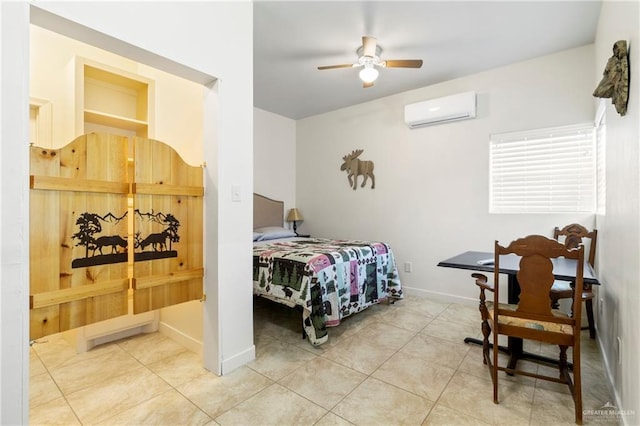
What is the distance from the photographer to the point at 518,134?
3227 mm

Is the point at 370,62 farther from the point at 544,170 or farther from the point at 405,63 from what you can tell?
the point at 544,170

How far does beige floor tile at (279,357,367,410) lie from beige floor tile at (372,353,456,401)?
0.62ft

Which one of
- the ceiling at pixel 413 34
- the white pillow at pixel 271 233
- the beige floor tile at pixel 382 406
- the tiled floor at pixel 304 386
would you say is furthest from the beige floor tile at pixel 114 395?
the ceiling at pixel 413 34

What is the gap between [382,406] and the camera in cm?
173

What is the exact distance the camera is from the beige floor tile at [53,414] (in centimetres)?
158

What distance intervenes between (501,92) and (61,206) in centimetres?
398

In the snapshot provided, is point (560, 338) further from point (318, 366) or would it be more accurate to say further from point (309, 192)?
point (309, 192)

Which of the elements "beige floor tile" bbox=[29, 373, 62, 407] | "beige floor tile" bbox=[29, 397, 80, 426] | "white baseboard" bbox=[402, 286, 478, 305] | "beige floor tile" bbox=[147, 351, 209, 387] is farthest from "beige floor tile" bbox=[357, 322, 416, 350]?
"beige floor tile" bbox=[29, 373, 62, 407]

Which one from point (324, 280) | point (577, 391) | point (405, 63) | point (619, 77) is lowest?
point (577, 391)

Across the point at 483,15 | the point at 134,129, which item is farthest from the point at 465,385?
the point at 134,129

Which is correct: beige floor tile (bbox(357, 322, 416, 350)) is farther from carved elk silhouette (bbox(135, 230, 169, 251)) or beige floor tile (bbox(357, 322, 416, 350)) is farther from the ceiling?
the ceiling

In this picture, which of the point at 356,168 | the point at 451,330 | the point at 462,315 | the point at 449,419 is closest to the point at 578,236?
the point at 462,315

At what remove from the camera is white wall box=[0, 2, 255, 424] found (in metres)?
1.22

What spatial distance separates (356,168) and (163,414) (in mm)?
3554
